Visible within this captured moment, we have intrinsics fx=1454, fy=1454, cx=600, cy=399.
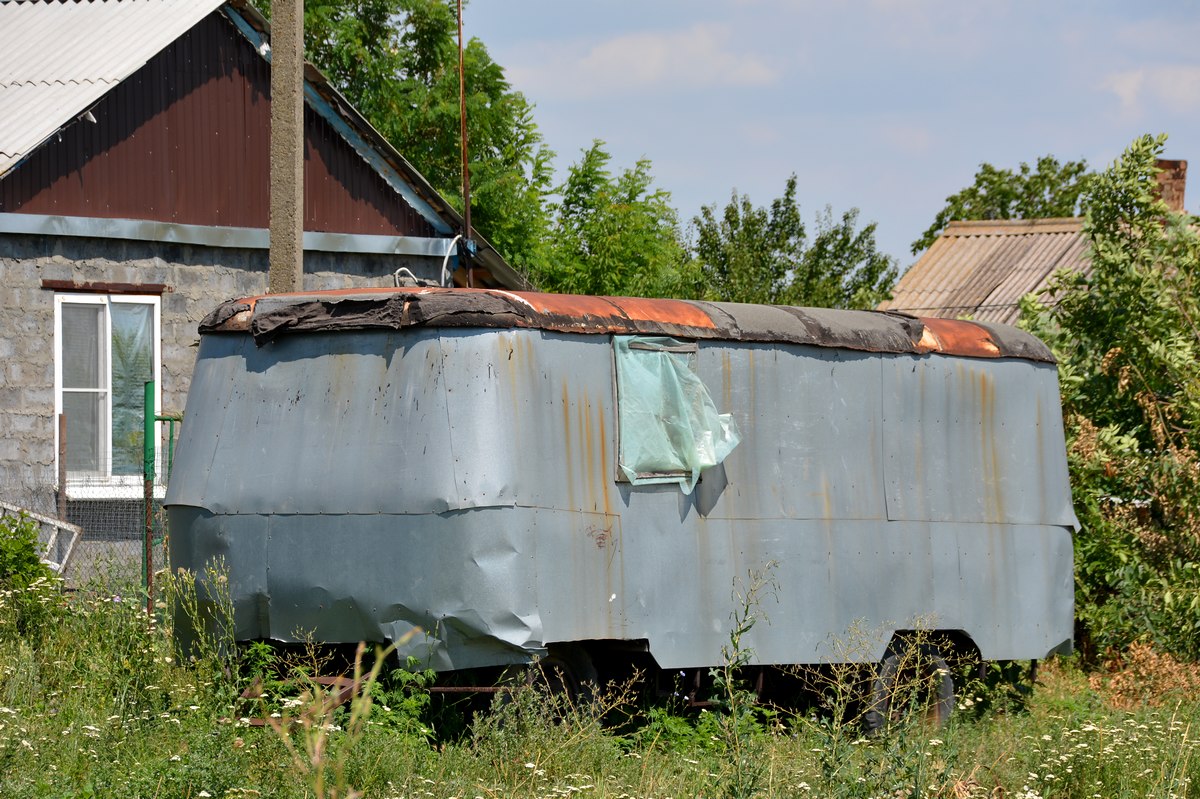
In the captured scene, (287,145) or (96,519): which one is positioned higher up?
(287,145)

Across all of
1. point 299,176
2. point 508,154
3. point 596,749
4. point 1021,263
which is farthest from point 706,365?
point 508,154

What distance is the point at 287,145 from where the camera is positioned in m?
11.3

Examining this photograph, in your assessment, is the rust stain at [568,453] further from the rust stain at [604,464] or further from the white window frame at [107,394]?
the white window frame at [107,394]

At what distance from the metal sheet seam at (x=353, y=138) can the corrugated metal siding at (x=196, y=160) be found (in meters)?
0.07

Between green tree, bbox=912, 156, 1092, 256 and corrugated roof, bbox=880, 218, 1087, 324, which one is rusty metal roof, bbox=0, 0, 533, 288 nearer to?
corrugated roof, bbox=880, 218, 1087, 324

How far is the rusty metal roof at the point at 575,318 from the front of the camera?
747cm

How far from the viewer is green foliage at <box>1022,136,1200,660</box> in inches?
464

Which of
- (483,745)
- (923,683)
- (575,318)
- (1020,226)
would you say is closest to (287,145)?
(575,318)

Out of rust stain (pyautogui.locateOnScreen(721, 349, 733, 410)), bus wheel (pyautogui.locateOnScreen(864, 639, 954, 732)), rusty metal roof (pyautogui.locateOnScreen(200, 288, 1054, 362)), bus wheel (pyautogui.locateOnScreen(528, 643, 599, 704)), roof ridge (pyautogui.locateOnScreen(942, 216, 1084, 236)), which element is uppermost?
roof ridge (pyautogui.locateOnScreen(942, 216, 1084, 236))

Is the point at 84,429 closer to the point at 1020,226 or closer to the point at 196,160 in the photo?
the point at 196,160

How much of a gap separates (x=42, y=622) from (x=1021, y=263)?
656 inches

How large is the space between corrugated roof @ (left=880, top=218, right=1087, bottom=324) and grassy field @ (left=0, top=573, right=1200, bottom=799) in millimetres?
12561

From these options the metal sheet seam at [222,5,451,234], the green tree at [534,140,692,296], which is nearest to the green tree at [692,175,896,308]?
the green tree at [534,140,692,296]

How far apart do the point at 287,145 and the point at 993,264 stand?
14.5 metres
